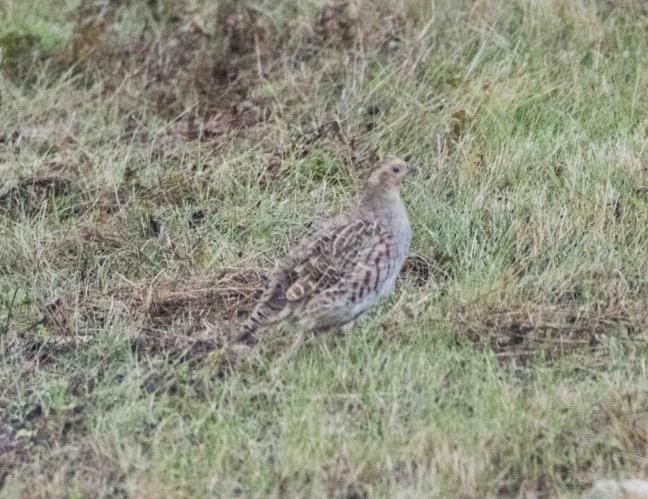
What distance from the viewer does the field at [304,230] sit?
17.4 ft

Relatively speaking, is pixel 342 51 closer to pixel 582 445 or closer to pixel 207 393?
pixel 207 393

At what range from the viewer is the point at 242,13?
357 inches

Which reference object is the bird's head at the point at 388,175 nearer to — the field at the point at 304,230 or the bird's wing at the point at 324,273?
the bird's wing at the point at 324,273

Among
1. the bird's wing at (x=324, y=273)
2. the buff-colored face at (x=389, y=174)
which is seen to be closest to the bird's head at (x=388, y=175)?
the buff-colored face at (x=389, y=174)

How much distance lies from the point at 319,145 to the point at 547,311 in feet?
7.18

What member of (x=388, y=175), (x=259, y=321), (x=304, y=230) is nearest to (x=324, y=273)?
(x=259, y=321)

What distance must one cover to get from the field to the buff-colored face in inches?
20.7

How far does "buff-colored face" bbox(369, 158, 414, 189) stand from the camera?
262 inches

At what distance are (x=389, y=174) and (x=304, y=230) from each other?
0.94 m

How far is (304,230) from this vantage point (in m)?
7.50

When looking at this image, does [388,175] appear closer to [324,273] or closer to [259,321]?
[324,273]

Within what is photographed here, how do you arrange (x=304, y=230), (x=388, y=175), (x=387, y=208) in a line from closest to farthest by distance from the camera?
1. (x=387, y=208)
2. (x=388, y=175)
3. (x=304, y=230)

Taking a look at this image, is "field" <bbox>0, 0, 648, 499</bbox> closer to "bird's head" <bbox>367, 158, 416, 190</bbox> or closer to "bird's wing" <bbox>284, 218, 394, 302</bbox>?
"bird's wing" <bbox>284, 218, 394, 302</bbox>

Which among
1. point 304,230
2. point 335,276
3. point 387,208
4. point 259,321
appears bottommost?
point 304,230
